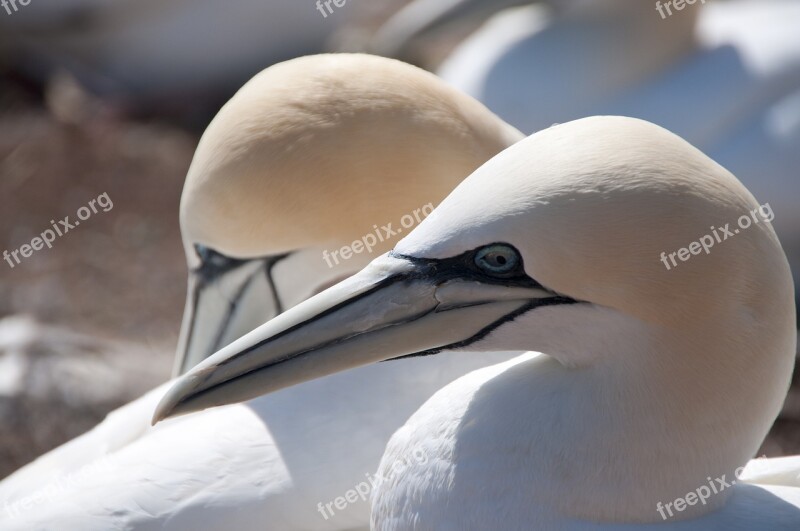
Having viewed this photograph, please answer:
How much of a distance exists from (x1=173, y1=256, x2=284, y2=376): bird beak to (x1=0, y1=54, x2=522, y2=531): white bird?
8cm

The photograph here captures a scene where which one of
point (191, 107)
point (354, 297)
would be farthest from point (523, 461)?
point (191, 107)

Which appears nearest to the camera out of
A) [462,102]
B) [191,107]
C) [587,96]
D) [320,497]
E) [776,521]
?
[776,521]

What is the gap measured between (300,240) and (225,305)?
379 mm

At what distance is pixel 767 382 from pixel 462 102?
3.91ft

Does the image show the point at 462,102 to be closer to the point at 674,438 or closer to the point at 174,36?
the point at 674,438

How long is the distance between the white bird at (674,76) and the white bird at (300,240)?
7.75ft

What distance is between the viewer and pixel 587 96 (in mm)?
5426

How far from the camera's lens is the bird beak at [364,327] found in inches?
83.4
